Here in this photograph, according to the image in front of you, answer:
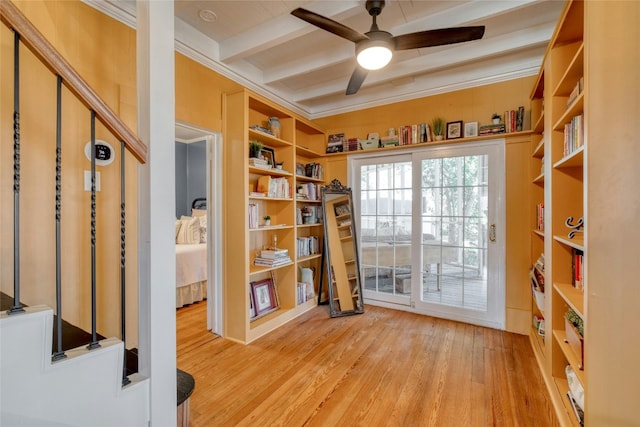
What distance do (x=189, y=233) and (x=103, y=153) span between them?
259 cm

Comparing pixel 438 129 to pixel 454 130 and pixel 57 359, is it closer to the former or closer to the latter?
pixel 454 130

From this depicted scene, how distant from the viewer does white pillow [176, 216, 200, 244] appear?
434cm

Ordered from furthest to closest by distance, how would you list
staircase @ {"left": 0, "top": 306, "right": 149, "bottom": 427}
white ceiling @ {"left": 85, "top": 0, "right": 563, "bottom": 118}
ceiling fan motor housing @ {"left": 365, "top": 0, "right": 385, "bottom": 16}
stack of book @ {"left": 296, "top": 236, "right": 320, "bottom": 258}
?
stack of book @ {"left": 296, "top": 236, "right": 320, "bottom": 258} → white ceiling @ {"left": 85, "top": 0, "right": 563, "bottom": 118} → ceiling fan motor housing @ {"left": 365, "top": 0, "right": 385, "bottom": 16} → staircase @ {"left": 0, "top": 306, "right": 149, "bottom": 427}

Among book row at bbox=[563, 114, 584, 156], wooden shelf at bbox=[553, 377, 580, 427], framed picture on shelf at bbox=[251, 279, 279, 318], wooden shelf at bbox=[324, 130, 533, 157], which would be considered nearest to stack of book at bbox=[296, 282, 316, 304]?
framed picture on shelf at bbox=[251, 279, 279, 318]

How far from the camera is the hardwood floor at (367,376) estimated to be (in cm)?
171

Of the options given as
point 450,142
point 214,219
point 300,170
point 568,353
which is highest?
point 450,142

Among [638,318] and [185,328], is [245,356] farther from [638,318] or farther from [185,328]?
[638,318]

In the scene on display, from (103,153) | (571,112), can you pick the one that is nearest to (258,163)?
(103,153)

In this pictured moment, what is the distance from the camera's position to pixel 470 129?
306 centimetres

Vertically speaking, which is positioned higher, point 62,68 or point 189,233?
point 62,68

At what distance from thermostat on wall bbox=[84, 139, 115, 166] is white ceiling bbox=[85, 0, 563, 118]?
94cm

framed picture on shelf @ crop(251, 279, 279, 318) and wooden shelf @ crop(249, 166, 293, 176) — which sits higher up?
wooden shelf @ crop(249, 166, 293, 176)

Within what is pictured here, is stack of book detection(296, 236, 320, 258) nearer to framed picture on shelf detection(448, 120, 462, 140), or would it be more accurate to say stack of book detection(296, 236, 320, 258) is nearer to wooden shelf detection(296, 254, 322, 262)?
wooden shelf detection(296, 254, 322, 262)

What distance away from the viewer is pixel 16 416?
867 mm
